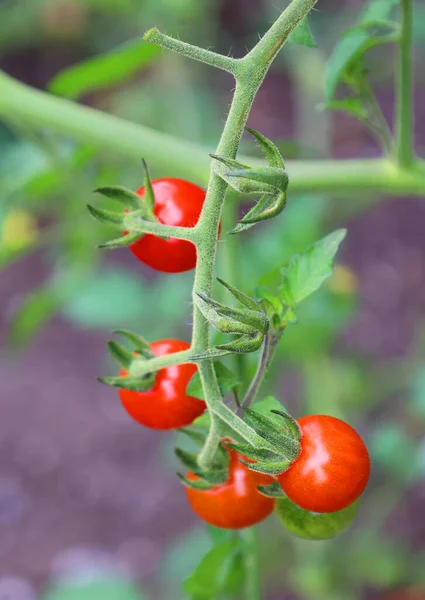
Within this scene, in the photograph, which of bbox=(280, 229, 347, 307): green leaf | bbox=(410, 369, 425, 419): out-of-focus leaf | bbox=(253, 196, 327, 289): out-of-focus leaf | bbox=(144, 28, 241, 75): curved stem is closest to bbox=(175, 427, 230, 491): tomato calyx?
bbox=(280, 229, 347, 307): green leaf

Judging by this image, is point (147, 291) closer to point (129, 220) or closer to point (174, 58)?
point (174, 58)

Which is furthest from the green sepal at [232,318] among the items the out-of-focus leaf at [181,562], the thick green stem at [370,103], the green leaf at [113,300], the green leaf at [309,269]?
the out-of-focus leaf at [181,562]

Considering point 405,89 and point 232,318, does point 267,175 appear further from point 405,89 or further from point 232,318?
point 405,89

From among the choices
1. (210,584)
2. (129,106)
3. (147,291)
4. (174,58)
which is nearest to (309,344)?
(147,291)

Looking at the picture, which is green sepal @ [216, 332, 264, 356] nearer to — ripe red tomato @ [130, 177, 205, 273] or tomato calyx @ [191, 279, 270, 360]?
tomato calyx @ [191, 279, 270, 360]

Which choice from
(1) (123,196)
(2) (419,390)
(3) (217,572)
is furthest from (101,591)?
(1) (123,196)

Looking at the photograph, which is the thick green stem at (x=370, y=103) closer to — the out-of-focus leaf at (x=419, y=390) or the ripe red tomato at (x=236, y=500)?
the ripe red tomato at (x=236, y=500)
